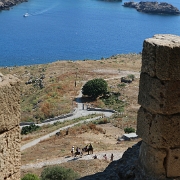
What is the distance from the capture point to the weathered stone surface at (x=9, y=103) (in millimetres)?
4012

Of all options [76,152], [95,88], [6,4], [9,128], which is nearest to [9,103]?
[9,128]

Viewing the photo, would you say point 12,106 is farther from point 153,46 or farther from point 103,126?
point 103,126

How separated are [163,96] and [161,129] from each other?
671 millimetres

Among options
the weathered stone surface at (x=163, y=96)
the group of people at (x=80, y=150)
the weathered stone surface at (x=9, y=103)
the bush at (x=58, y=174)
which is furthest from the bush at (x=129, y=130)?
the weathered stone surface at (x=9, y=103)

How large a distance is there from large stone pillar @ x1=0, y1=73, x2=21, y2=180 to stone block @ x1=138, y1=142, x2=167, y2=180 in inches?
160

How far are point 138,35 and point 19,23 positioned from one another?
93.1 ft

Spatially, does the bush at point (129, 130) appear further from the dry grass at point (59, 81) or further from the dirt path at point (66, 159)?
the dry grass at point (59, 81)

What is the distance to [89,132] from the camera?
67.1 ft

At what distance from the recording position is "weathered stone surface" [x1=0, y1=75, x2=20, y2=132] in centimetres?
401

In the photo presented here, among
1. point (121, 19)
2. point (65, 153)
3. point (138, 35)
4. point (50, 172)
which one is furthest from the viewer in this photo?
point (121, 19)

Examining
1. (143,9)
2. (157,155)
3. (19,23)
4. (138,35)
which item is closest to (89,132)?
(157,155)

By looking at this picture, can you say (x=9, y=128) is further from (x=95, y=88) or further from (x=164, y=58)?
(x=95, y=88)

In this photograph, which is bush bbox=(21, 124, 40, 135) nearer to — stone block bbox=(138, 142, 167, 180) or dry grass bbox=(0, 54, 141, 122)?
dry grass bbox=(0, 54, 141, 122)

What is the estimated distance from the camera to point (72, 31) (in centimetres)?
8675
